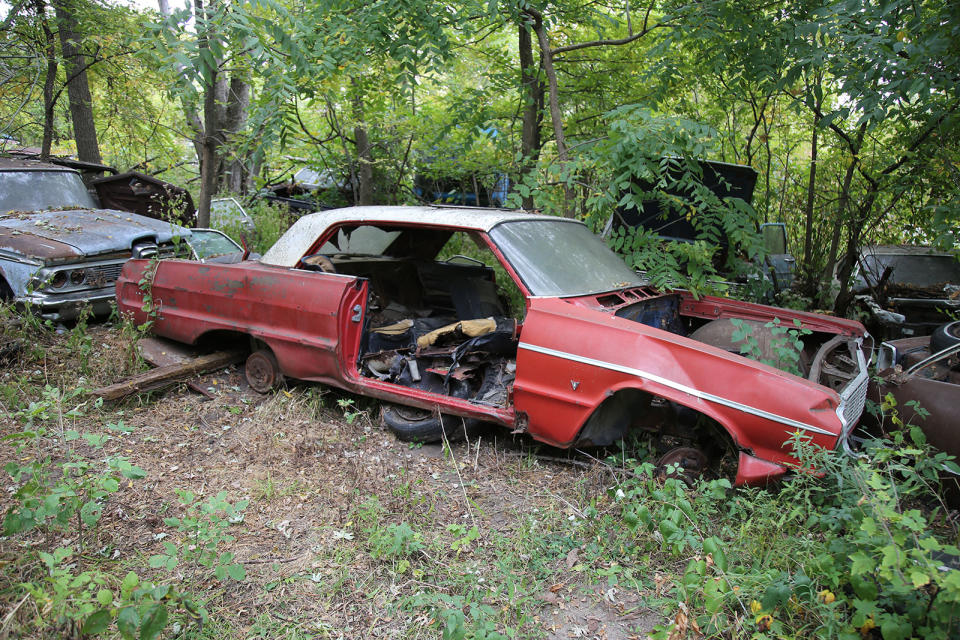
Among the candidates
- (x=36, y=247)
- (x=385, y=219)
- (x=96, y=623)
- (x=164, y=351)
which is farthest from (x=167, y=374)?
(x=96, y=623)

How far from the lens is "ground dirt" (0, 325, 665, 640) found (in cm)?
261

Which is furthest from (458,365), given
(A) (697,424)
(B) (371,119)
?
(B) (371,119)

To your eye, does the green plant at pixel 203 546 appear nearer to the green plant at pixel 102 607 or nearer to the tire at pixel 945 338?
the green plant at pixel 102 607

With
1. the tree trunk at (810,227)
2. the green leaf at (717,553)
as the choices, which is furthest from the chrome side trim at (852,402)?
the tree trunk at (810,227)

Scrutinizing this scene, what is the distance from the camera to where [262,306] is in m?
4.52

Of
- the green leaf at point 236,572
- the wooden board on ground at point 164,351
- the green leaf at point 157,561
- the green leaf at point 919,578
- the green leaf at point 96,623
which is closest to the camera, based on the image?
the green leaf at point 919,578

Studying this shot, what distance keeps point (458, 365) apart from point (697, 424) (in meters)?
1.62

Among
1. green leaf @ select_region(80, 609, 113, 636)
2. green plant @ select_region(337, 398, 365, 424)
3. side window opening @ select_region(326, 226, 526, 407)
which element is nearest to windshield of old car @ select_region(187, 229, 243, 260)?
side window opening @ select_region(326, 226, 526, 407)

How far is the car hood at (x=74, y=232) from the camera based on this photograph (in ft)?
19.3

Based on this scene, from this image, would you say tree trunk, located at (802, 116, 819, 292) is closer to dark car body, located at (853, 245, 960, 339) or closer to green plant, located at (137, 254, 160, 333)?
dark car body, located at (853, 245, 960, 339)

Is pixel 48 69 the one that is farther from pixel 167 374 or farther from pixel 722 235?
pixel 722 235

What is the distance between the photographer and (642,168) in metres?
4.69

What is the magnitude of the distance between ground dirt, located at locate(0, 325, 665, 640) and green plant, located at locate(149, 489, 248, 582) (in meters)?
0.06

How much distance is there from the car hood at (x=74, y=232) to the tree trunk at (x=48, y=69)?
2363 millimetres
